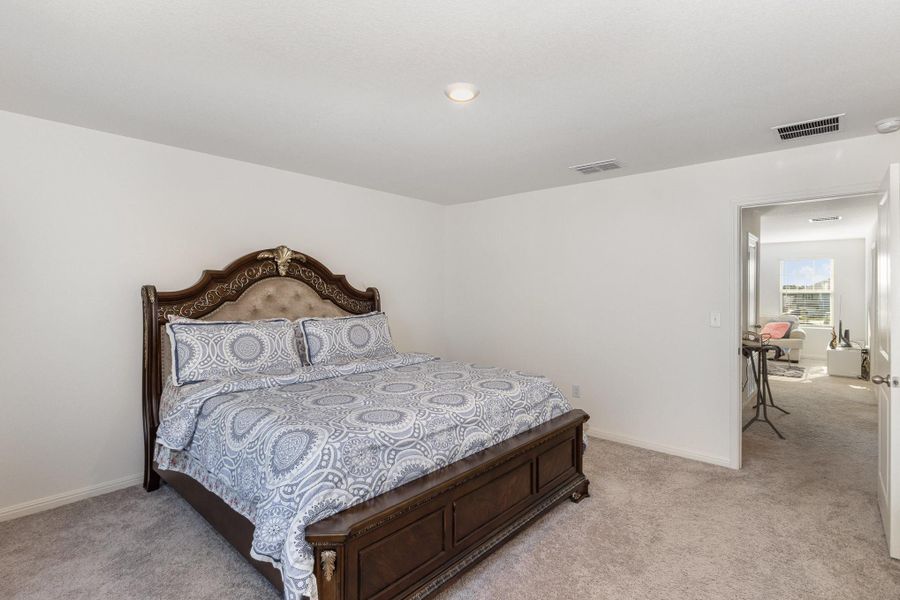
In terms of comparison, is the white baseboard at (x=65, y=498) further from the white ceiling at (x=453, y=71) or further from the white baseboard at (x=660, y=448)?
the white baseboard at (x=660, y=448)

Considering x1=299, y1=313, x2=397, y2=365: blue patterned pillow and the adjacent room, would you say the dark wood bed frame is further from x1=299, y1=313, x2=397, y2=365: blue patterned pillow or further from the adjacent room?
x1=299, y1=313, x2=397, y2=365: blue patterned pillow

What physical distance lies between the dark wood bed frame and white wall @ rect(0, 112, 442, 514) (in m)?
0.21

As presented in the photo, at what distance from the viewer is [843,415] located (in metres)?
4.74

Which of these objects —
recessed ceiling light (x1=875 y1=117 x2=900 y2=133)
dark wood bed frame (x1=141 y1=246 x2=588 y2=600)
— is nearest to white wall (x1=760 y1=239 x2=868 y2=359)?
recessed ceiling light (x1=875 y1=117 x2=900 y2=133)

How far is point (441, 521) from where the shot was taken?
2.04 m

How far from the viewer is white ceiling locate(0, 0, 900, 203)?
1664 millimetres

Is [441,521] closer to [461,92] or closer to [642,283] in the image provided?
[461,92]

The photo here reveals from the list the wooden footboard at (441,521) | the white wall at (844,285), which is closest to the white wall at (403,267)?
the wooden footboard at (441,521)

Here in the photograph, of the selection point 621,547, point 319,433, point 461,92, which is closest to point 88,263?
point 319,433

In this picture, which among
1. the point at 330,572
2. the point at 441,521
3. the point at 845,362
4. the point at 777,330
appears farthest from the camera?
the point at 777,330

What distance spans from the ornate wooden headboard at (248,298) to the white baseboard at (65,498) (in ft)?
0.62

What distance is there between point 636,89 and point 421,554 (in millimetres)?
2438

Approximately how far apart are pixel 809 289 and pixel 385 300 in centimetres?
875

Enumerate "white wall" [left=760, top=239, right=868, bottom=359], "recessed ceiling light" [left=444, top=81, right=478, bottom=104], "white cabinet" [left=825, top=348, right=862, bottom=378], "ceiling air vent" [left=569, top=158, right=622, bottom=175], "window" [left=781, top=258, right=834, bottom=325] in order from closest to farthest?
"recessed ceiling light" [left=444, top=81, right=478, bottom=104], "ceiling air vent" [left=569, top=158, right=622, bottom=175], "white cabinet" [left=825, top=348, right=862, bottom=378], "white wall" [left=760, top=239, right=868, bottom=359], "window" [left=781, top=258, right=834, bottom=325]
